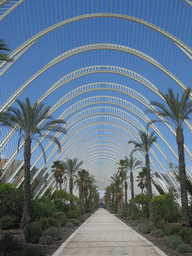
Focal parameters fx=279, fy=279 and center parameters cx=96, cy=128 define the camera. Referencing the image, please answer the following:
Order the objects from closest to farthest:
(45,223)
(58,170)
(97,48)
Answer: (45,223), (97,48), (58,170)

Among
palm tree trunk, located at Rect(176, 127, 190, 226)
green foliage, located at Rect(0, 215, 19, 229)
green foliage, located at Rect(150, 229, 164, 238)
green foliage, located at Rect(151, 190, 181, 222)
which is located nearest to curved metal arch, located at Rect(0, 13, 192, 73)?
palm tree trunk, located at Rect(176, 127, 190, 226)

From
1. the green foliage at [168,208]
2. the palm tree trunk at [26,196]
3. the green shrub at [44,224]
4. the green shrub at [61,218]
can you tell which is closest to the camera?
the green shrub at [44,224]

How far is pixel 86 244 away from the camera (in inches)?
458

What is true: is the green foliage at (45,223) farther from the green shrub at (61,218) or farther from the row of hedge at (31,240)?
the green shrub at (61,218)

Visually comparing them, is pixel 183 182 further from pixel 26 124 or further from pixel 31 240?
pixel 26 124

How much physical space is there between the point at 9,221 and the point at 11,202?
6.90ft

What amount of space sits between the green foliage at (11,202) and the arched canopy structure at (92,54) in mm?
5470

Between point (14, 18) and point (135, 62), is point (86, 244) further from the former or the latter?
point (135, 62)

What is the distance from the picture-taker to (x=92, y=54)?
2698 cm

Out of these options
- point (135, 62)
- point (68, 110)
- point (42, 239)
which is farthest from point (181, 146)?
point (68, 110)

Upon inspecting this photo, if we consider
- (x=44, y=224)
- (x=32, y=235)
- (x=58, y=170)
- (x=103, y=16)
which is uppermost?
(x=103, y=16)

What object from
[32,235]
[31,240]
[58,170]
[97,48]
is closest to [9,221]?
[32,235]

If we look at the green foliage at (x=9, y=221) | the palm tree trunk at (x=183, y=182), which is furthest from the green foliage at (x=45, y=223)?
the palm tree trunk at (x=183, y=182)

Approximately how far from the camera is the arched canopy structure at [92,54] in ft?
63.7
